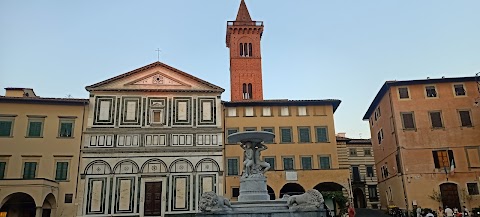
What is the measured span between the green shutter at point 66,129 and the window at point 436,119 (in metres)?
27.0

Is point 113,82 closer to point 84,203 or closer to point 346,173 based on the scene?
point 84,203

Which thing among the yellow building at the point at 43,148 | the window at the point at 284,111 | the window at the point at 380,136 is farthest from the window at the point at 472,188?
the yellow building at the point at 43,148

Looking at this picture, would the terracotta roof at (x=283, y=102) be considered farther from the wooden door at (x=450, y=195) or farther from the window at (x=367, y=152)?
the window at (x=367, y=152)

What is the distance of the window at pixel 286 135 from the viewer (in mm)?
30281

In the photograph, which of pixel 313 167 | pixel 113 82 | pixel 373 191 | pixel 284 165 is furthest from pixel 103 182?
pixel 373 191

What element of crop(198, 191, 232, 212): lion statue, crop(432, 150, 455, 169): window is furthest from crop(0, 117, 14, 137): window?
crop(432, 150, 455, 169): window

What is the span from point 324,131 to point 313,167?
309 centimetres

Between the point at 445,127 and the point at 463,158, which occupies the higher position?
the point at 445,127

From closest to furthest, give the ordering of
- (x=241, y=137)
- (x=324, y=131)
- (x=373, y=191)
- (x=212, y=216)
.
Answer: (x=212, y=216) → (x=241, y=137) → (x=324, y=131) → (x=373, y=191)

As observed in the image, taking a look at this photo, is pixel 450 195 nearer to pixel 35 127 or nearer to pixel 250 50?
pixel 250 50

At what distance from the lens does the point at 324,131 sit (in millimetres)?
30562

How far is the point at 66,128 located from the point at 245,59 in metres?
22.3

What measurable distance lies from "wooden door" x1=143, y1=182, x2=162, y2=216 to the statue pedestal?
16.1m

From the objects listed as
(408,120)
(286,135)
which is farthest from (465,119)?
(286,135)
